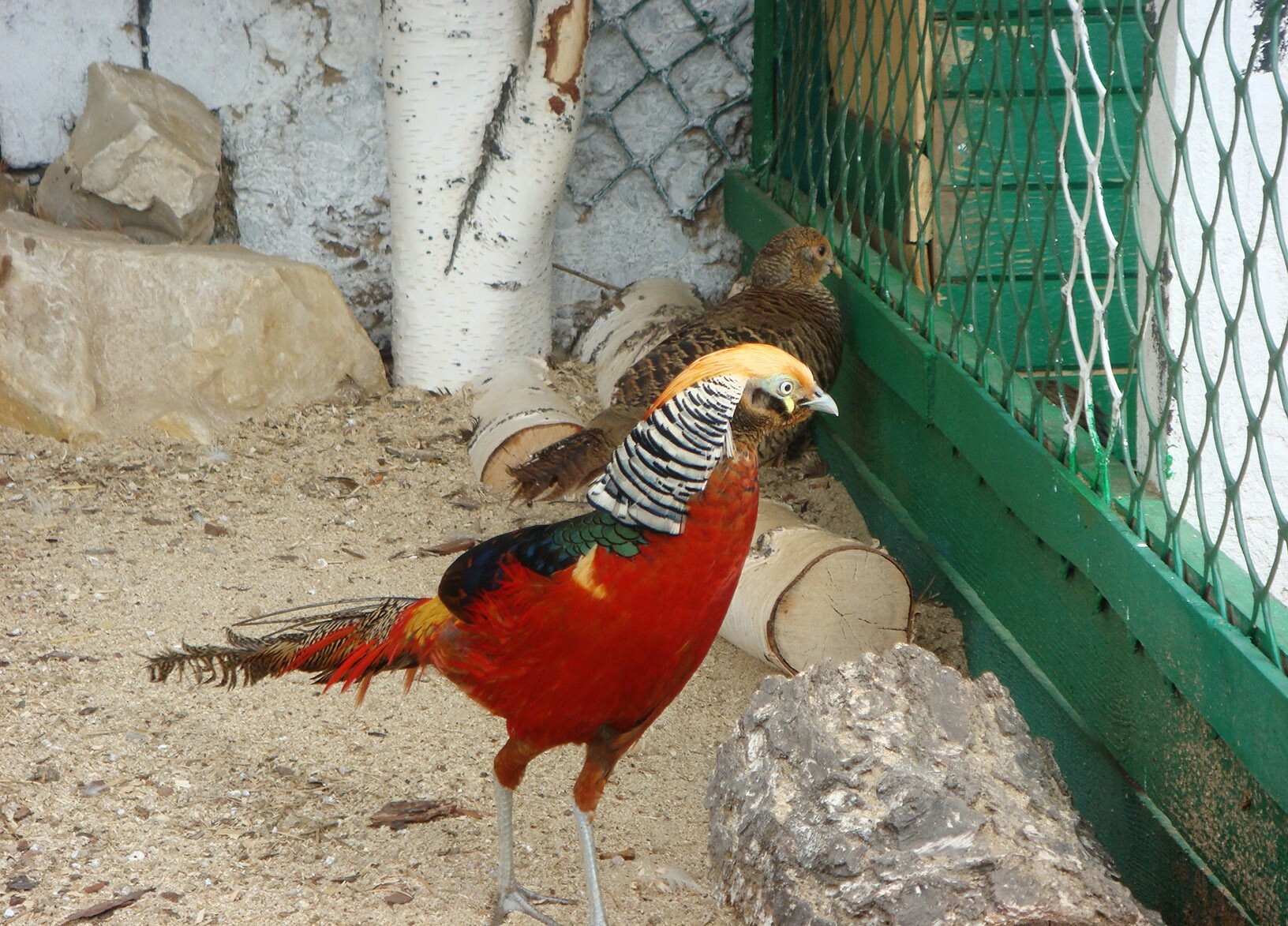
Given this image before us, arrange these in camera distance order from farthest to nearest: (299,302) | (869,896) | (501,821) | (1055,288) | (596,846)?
(299,302), (1055,288), (596,846), (501,821), (869,896)

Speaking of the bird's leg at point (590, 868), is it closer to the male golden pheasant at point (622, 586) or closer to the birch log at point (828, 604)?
the male golden pheasant at point (622, 586)

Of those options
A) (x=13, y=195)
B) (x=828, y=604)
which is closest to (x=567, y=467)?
(x=828, y=604)

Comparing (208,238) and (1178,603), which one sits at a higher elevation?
(1178,603)

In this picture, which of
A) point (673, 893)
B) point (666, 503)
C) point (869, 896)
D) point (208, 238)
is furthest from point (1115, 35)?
point (208, 238)

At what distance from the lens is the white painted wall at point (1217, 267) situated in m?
1.69

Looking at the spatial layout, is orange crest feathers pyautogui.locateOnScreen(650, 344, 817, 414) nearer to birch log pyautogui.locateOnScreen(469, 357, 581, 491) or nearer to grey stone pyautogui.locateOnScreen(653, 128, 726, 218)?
birch log pyautogui.locateOnScreen(469, 357, 581, 491)

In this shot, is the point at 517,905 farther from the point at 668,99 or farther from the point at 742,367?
the point at 668,99

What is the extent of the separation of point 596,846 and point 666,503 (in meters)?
0.73

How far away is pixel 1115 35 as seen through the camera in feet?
5.76

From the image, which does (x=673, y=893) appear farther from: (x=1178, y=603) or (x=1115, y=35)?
(x=1115, y=35)

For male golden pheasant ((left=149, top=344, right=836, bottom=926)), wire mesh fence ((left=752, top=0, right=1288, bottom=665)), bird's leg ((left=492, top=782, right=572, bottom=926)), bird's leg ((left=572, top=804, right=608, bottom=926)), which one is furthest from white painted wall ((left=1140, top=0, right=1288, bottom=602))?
bird's leg ((left=492, top=782, right=572, bottom=926))

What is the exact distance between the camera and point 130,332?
11.5 ft

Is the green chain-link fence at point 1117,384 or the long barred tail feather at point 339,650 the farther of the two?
the long barred tail feather at point 339,650

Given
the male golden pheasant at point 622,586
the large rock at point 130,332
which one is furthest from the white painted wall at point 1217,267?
the large rock at point 130,332
